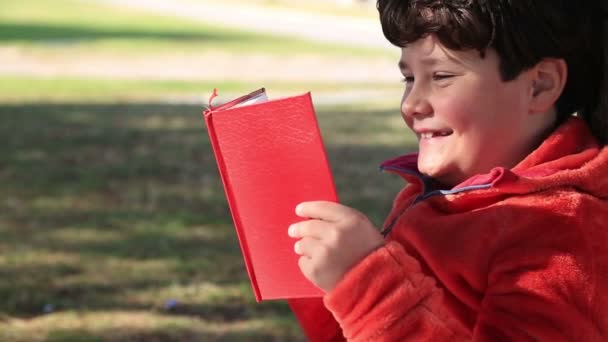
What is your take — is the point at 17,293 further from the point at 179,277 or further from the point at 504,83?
the point at 504,83

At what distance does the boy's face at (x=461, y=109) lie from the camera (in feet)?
5.40

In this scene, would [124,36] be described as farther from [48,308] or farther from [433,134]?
[433,134]

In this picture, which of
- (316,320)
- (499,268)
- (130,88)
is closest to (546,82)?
(499,268)

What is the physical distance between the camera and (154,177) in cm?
681

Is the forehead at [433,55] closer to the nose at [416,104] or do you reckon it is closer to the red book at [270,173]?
the nose at [416,104]

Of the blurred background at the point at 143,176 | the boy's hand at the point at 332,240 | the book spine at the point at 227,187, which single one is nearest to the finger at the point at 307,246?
the boy's hand at the point at 332,240

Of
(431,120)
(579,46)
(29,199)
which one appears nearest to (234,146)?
(431,120)

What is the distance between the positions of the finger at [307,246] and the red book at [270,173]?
1.8 inches

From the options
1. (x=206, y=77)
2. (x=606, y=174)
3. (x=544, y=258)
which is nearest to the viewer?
(x=544, y=258)

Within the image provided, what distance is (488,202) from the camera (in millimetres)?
1640

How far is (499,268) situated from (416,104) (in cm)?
28

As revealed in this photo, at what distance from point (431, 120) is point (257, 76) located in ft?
40.0

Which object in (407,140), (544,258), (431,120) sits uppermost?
(431,120)

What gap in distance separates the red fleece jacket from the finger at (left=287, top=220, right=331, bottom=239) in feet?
0.23
